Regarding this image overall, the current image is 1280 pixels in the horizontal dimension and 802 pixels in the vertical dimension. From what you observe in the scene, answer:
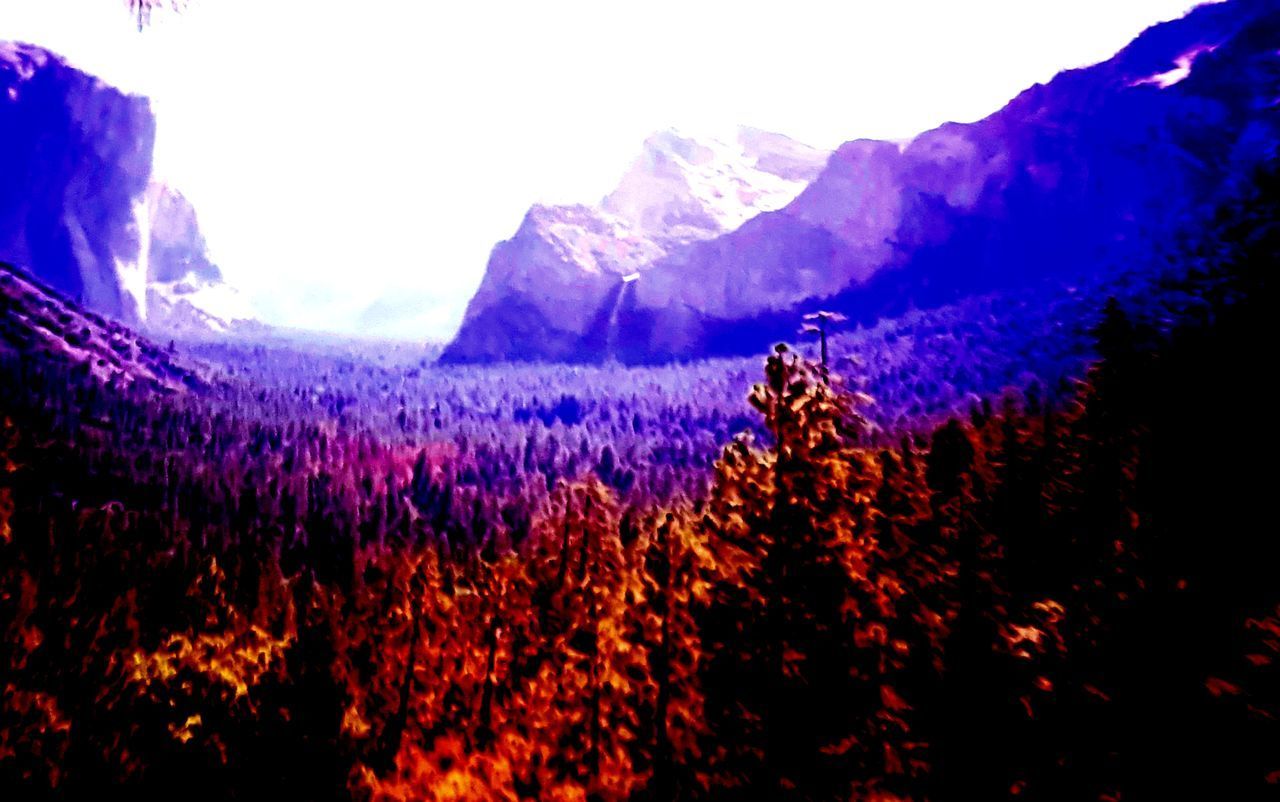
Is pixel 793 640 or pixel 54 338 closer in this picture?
pixel 793 640

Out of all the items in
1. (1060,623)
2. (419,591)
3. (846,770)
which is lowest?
(419,591)

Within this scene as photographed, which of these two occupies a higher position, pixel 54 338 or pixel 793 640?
pixel 54 338

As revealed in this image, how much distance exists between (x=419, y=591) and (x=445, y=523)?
287 feet

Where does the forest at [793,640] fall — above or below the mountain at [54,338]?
below

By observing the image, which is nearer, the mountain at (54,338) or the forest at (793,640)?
the forest at (793,640)

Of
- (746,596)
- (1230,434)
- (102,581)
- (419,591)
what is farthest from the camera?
(102,581)

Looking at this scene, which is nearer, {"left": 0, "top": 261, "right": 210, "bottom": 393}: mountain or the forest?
the forest

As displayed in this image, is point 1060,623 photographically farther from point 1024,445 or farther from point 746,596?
point 1024,445

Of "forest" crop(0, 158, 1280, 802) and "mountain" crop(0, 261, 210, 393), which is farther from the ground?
"mountain" crop(0, 261, 210, 393)

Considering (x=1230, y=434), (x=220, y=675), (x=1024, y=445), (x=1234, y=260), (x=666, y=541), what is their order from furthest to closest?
(x=1234, y=260)
(x=1230, y=434)
(x=1024, y=445)
(x=220, y=675)
(x=666, y=541)

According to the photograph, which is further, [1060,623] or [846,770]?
[1060,623]

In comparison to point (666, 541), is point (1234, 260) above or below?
above

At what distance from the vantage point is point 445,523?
11000cm

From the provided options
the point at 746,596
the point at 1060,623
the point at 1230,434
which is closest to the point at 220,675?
the point at 746,596
